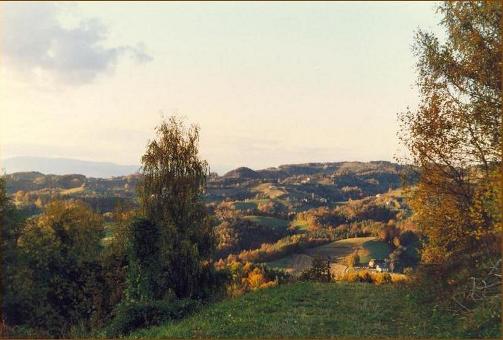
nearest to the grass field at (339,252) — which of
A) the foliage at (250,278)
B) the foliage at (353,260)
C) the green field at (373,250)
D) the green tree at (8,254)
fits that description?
the green field at (373,250)

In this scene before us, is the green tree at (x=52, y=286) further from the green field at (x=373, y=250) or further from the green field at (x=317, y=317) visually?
the green field at (x=373, y=250)

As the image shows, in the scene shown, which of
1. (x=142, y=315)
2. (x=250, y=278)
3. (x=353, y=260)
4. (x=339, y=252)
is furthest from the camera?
(x=339, y=252)

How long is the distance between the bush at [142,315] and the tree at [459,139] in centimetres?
1549

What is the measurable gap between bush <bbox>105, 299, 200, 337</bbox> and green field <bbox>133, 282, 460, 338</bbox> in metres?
1.81

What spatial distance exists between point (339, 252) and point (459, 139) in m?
75.4

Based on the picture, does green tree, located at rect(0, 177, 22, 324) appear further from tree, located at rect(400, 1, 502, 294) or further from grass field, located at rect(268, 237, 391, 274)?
grass field, located at rect(268, 237, 391, 274)

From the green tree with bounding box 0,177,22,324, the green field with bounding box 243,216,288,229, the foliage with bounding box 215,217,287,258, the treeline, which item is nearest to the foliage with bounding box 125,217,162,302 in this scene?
the treeline

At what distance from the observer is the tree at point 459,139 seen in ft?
78.2

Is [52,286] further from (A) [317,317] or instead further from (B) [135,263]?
(A) [317,317]

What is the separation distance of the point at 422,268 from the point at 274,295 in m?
9.40

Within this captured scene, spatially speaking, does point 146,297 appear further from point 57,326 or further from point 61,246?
point 61,246

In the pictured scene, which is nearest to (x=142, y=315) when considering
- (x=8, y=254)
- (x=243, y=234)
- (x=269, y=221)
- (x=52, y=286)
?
(x=52, y=286)

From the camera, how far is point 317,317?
79.5ft

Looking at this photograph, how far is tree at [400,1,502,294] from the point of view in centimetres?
2384
